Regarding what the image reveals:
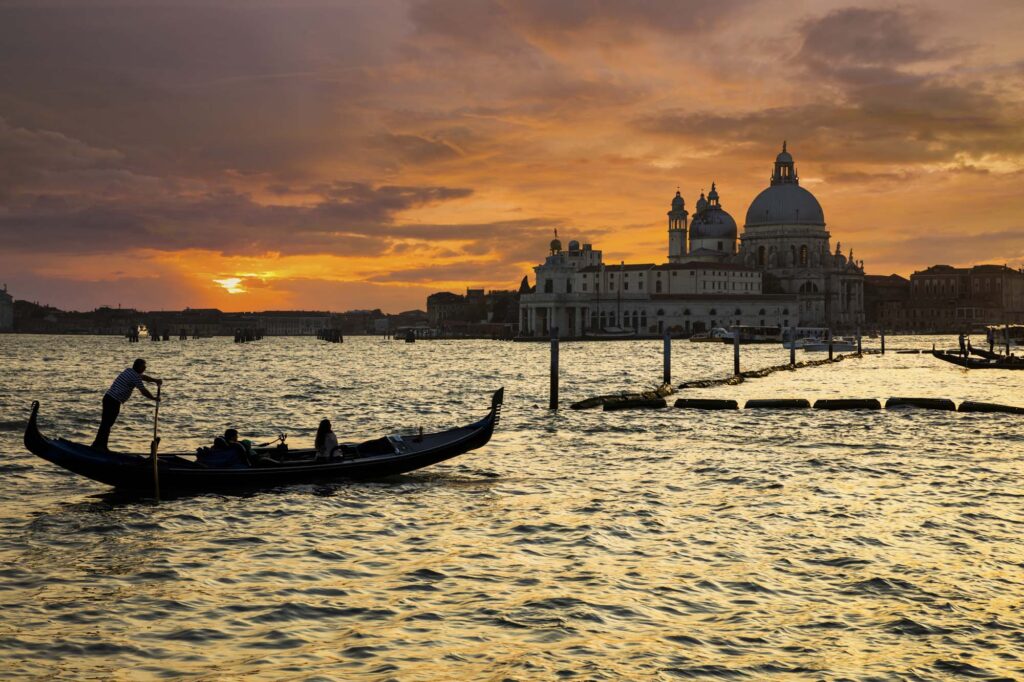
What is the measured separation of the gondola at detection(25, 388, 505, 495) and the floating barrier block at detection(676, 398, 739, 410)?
14.7 m

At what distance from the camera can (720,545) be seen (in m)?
12.3

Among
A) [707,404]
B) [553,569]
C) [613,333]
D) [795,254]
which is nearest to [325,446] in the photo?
[553,569]

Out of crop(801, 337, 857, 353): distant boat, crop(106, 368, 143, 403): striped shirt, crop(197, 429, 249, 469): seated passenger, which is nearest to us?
crop(197, 429, 249, 469): seated passenger

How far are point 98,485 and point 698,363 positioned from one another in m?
61.5

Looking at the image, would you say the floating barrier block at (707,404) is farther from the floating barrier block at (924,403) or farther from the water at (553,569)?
the water at (553,569)

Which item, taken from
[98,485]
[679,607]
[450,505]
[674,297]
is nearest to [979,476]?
[450,505]

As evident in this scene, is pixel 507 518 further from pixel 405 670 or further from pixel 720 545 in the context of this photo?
pixel 405 670

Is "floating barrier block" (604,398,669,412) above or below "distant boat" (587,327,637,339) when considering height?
below

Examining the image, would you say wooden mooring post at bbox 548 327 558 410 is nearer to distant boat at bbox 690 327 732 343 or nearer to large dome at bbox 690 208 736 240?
distant boat at bbox 690 327 732 343

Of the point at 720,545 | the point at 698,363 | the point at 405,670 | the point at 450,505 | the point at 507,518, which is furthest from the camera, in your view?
the point at 698,363

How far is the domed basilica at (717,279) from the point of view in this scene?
161500 mm

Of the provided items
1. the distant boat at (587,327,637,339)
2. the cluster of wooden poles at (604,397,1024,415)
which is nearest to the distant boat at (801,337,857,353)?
the distant boat at (587,327,637,339)

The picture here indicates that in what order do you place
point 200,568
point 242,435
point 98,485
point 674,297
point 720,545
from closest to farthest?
1. point 200,568
2. point 720,545
3. point 98,485
4. point 242,435
5. point 674,297

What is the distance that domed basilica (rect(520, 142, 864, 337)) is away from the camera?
161500mm
